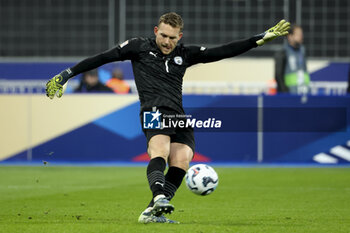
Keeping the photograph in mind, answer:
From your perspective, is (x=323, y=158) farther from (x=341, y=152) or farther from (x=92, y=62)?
(x=92, y=62)

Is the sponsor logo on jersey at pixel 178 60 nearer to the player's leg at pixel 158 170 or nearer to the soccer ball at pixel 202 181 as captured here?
the player's leg at pixel 158 170

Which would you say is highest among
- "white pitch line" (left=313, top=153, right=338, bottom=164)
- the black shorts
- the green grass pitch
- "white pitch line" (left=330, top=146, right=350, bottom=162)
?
the black shorts

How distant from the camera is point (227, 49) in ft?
24.5

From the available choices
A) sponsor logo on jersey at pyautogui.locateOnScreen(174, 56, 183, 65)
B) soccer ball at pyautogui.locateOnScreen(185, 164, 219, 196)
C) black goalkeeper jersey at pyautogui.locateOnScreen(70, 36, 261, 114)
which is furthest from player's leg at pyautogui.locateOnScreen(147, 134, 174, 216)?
sponsor logo on jersey at pyautogui.locateOnScreen(174, 56, 183, 65)

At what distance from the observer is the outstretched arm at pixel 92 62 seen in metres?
7.23

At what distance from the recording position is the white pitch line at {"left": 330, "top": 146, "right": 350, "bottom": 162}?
14672 millimetres

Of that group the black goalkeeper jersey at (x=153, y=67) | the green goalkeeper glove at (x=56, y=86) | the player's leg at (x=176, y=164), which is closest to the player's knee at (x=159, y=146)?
the player's leg at (x=176, y=164)

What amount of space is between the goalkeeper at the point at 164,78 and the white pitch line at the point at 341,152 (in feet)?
24.9

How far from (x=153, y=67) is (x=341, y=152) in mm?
8128

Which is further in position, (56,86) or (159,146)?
(56,86)

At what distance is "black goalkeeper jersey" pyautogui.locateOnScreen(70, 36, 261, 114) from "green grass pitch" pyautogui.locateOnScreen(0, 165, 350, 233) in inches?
43.2

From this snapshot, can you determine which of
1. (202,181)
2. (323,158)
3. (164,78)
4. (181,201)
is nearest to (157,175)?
(202,181)

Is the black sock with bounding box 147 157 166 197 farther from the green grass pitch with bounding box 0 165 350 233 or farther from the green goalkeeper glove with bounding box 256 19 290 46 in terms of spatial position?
the green goalkeeper glove with bounding box 256 19 290 46

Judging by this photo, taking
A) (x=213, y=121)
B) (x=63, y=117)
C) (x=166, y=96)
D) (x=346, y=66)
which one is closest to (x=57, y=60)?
(x=63, y=117)
